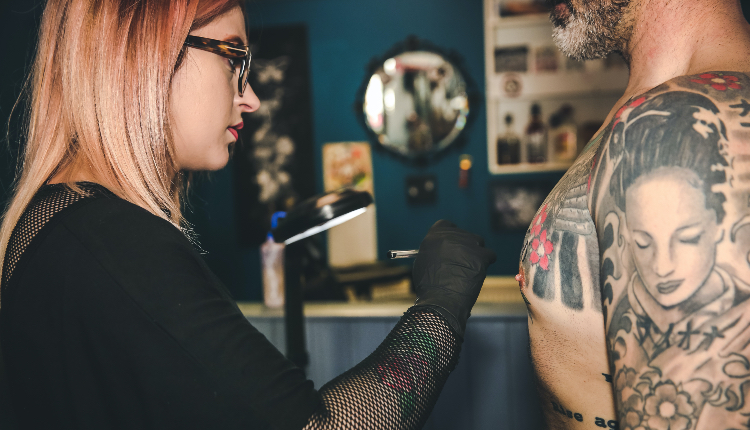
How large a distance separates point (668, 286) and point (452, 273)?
460mm

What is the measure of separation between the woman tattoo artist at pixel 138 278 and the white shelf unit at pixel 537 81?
258 cm

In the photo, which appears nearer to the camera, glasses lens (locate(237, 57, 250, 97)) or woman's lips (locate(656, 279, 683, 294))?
woman's lips (locate(656, 279, 683, 294))

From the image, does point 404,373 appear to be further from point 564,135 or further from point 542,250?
point 564,135

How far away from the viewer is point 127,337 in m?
0.64

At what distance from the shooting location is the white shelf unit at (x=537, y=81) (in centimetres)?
309

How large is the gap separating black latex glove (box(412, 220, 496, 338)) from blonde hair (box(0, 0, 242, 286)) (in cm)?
55

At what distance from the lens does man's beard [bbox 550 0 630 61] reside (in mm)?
1007

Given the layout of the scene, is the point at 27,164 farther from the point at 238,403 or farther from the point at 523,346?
the point at 523,346

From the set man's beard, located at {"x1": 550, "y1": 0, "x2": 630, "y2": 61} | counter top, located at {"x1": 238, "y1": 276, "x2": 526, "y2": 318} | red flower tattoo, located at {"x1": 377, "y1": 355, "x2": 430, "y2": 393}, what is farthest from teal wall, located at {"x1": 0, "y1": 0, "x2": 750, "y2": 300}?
red flower tattoo, located at {"x1": 377, "y1": 355, "x2": 430, "y2": 393}

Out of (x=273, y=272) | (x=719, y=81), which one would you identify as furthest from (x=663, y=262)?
(x=273, y=272)

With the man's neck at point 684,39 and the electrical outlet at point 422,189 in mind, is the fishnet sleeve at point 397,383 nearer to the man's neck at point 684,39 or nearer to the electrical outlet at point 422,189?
the man's neck at point 684,39

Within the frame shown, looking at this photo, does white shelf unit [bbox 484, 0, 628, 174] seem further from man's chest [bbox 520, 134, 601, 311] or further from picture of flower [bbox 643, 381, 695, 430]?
picture of flower [bbox 643, 381, 695, 430]

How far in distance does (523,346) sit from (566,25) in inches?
47.4

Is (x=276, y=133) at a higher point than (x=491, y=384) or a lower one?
higher
